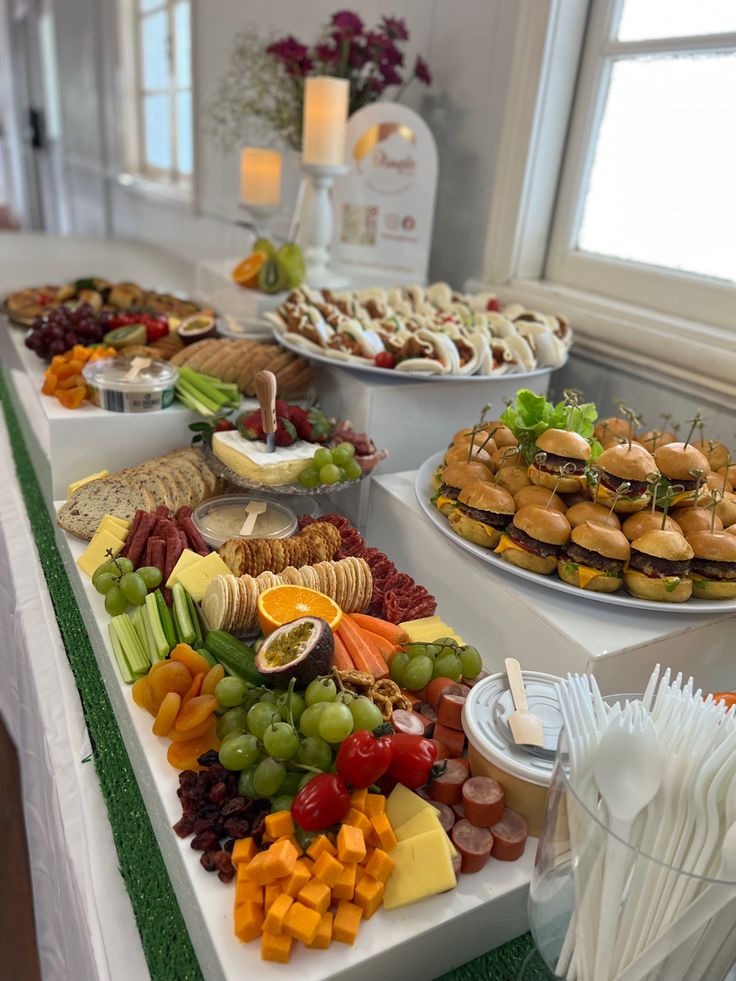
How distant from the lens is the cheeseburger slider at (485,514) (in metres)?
1.03

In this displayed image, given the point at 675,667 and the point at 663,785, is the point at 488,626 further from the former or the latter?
the point at 663,785

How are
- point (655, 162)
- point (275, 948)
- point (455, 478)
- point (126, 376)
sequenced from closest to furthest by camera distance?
point (275, 948) → point (455, 478) → point (126, 376) → point (655, 162)

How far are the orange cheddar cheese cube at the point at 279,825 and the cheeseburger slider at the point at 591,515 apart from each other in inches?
20.4

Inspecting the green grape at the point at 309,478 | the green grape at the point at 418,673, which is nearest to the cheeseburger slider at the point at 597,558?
the green grape at the point at 418,673

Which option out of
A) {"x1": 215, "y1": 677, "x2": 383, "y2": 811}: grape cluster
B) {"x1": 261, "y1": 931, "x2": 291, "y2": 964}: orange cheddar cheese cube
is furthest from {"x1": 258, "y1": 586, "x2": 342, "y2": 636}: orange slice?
{"x1": 261, "y1": 931, "x2": 291, "y2": 964}: orange cheddar cheese cube

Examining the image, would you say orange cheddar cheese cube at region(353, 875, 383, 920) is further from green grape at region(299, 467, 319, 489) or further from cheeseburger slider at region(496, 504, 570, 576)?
green grape at region(299, 467, 319, 489)

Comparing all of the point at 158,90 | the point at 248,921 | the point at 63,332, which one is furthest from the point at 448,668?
the point at 158,90

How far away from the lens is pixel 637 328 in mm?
1534

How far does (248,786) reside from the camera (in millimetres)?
730

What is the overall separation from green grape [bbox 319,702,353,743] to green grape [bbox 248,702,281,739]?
0.05 m

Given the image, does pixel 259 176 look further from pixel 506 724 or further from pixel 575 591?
pixel 506 724

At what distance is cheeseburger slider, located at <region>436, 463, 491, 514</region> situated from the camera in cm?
110

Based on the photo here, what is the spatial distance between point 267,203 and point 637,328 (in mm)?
1133

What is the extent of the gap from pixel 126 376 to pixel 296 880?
1030 millimetres
